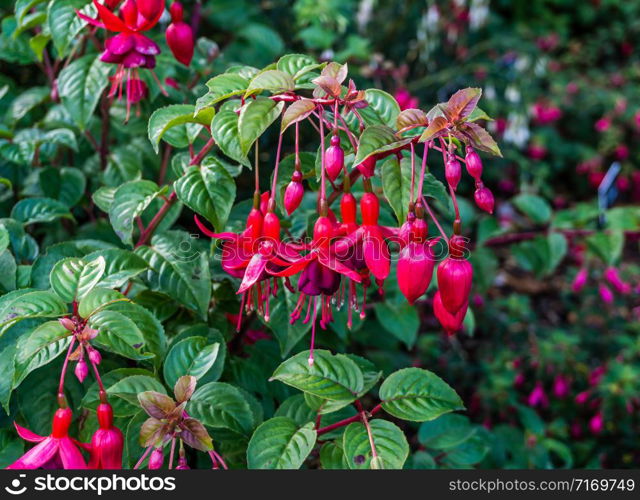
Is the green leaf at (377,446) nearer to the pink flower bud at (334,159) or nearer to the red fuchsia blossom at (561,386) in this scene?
the pink flower bud at (334,159)

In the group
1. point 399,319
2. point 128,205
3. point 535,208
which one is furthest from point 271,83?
point 535,208

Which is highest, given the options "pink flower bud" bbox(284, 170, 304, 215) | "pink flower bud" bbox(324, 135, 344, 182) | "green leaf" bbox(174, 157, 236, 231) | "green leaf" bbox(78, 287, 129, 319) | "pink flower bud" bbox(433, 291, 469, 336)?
"pink flower bud" bbox(324, 135, 344, 182)

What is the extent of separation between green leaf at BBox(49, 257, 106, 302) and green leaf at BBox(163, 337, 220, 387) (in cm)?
12

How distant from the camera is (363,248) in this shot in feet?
2.24

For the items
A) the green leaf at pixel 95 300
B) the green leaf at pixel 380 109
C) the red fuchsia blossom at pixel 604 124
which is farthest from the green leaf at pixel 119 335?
the red fuchsia blossom at pixel 604 124

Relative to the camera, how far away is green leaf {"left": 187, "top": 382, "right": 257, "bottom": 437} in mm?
794

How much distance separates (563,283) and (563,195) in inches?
32.7

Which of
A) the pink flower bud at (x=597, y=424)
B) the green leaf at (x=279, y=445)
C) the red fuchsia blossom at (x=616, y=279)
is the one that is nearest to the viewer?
the green leaf at (x=279, y=445)

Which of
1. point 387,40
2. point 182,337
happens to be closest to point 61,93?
point 182,337

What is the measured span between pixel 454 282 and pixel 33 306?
1.48ft

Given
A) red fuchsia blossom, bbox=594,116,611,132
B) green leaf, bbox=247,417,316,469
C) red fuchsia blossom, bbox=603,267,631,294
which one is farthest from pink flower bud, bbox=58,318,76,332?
red fuchsia blossom, bbox=594,116,611,132

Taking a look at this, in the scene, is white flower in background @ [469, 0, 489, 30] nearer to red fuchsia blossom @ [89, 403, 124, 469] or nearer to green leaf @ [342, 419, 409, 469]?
green leaf @ [342, 419, 409, 469]

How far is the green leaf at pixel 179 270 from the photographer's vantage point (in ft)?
2.97

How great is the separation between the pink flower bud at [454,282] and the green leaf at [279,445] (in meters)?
0.23
